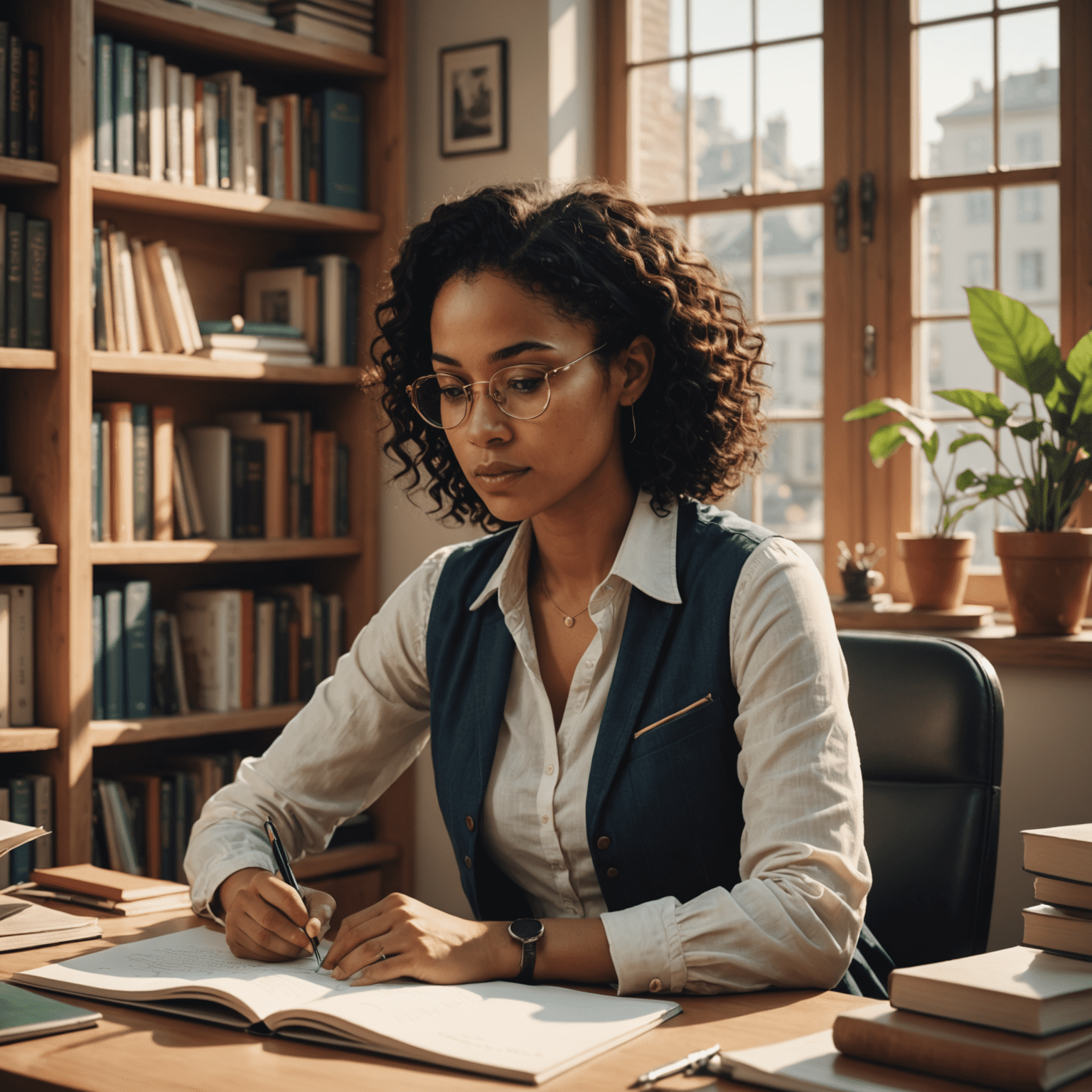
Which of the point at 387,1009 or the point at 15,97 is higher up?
the point at 15,97

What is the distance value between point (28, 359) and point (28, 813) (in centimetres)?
87

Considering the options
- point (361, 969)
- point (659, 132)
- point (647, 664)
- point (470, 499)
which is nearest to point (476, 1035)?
point (361, 969)

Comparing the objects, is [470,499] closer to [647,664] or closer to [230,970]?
[647,664]

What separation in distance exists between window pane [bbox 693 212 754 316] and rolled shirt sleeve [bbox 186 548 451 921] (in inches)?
62.7

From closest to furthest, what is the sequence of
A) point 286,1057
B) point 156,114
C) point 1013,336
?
point 286,1057, point 1013,336, point 156,114

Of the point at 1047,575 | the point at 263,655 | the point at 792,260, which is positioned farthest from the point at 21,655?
the point at 1047,575

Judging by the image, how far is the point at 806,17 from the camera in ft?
9.51

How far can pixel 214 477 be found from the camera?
114 inches

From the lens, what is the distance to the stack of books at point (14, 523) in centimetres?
Result: 246

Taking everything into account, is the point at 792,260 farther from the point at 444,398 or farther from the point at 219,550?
the point at 444,398

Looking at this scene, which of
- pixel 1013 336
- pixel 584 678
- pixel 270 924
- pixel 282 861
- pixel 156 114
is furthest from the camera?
pixel 156 114

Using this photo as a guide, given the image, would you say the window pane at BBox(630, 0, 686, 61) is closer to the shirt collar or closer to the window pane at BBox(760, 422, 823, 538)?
the window pane at BBox(760, 422, 823, 538)

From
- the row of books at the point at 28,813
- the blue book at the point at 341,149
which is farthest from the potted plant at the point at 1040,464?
the row of books at the point at 28,813

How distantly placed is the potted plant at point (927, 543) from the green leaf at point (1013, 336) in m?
0.19
